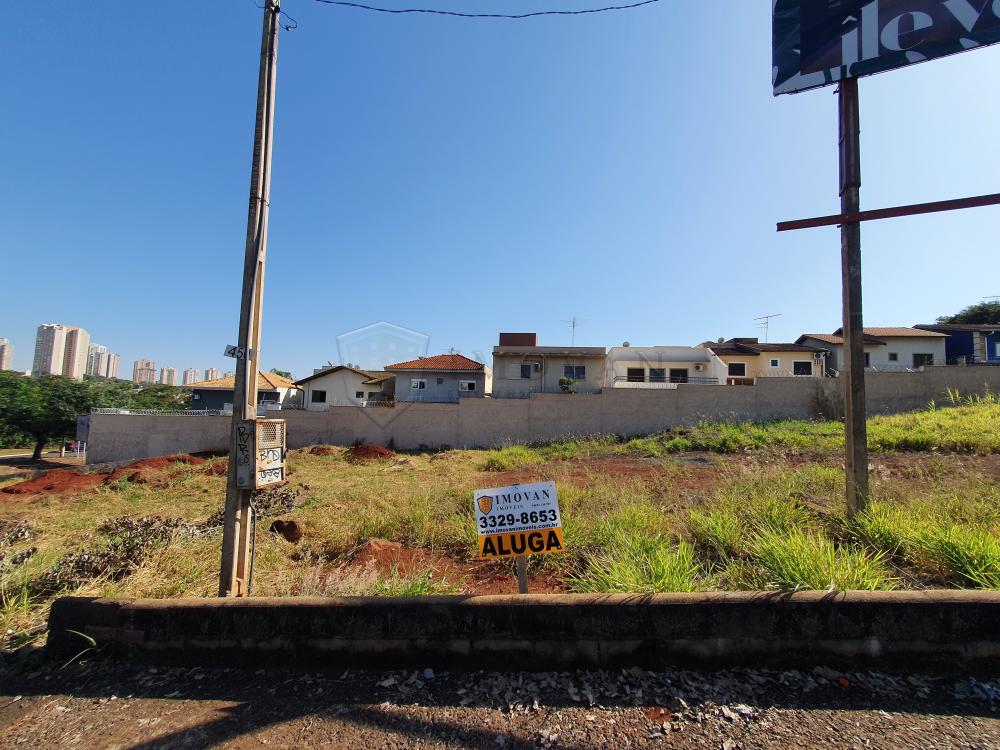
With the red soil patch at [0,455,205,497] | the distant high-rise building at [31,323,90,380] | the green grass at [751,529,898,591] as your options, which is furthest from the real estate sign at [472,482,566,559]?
the distant high-rise building at [31,323,90,380]

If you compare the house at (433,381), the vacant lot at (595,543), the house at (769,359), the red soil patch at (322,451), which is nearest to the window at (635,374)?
the house at (769,359)

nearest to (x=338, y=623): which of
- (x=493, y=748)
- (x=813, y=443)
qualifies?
(x=493, y=748)

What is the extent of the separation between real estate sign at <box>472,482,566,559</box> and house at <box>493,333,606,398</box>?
2076 centimetres

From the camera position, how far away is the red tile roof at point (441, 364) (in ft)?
81.3

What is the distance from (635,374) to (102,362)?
406ft

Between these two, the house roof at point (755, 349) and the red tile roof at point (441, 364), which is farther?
the house roof at point (755, 349)

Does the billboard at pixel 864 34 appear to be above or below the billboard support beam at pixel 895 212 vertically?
above

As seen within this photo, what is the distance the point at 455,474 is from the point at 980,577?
33.4 feet

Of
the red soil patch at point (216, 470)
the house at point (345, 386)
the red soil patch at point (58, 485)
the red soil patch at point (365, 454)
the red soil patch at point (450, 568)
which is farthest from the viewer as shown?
the house at point (345, 386)

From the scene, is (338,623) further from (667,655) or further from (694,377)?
(694,377)

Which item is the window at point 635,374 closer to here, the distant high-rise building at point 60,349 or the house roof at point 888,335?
the house roof at point 888,335

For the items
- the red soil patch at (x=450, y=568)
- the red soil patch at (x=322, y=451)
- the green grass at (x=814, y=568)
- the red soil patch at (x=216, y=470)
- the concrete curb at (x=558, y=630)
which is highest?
the green grass at (x=814, y=568)

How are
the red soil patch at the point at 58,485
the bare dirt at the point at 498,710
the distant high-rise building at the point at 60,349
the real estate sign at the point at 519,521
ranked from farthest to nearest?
the distant high-rise building at the point at 60,349
the red soil patch at the point at 58,485
the real estate sign at the point at 519,521
the bare dirt at the point at 498,710

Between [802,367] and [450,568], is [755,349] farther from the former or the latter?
[450,568]
